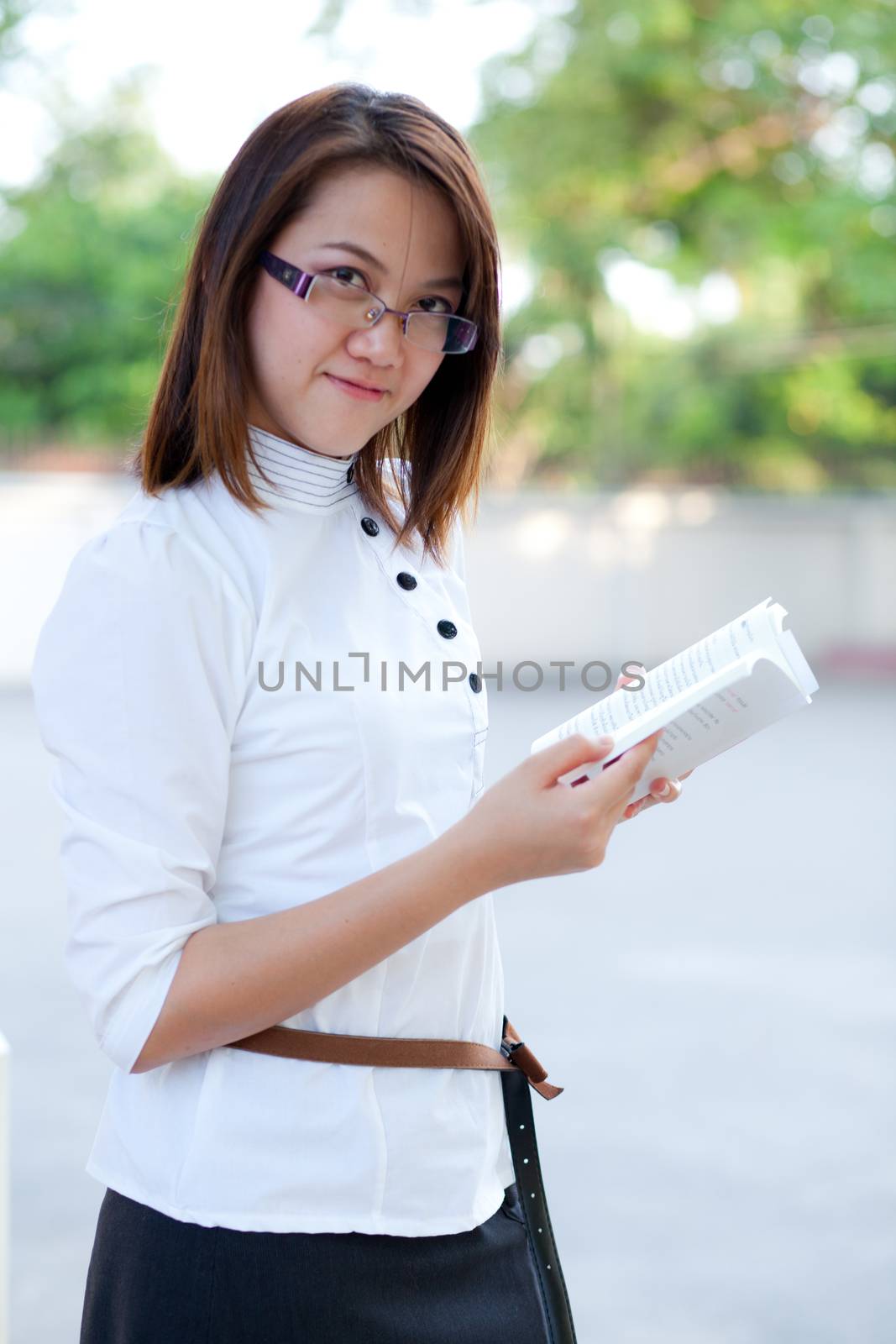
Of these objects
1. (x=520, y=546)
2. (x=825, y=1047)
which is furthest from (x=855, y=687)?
(x=825, y=1047)

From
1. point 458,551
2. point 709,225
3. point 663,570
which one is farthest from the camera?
point 709,225

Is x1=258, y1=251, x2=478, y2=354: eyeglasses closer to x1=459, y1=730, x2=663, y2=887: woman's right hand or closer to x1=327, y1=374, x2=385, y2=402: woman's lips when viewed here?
x1=327, y1=374, x2=385, y2=402: woman's lips

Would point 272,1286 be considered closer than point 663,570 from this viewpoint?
Yes

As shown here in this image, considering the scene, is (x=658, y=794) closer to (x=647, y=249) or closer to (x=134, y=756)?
(x=134, y=756)

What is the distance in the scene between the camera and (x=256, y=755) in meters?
0.89

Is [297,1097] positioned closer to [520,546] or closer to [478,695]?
[478,695]

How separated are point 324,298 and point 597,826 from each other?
37cm

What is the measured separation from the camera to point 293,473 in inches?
38.4

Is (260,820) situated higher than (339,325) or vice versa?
(339,325)

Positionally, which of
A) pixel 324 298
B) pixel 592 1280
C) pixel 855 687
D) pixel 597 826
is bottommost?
pixel 592 1280

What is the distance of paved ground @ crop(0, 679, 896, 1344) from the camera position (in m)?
2.38

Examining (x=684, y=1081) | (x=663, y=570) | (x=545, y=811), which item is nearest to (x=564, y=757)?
(x=545, y=811)

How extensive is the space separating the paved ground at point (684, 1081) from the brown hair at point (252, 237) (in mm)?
1715

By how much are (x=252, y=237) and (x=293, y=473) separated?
6.1 inches
